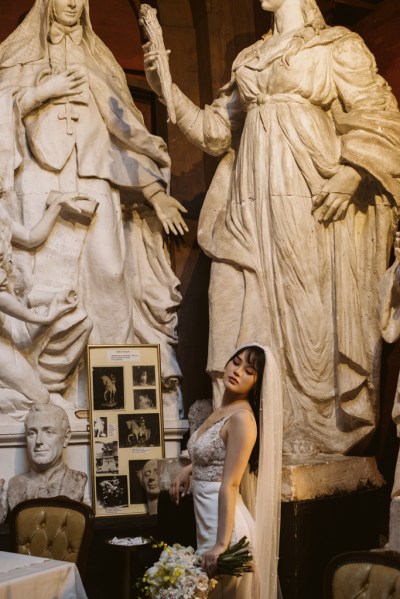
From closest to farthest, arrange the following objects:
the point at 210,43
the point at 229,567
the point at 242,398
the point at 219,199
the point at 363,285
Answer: the point at 229,567
the point at 242,398
the point at 363,285
the point at 219,199
the point at 210,43

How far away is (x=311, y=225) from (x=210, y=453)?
2.02m

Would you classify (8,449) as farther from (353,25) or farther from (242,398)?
(353,25)

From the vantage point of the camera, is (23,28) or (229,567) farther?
(23,28)

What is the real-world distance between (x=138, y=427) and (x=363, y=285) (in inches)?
61.9

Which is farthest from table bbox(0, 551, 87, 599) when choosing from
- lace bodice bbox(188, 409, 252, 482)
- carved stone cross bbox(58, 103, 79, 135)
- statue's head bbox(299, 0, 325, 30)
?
statue's head bbox(299, 0, 325, 30)

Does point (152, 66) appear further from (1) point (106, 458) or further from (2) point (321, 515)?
(2) point (321, 515)

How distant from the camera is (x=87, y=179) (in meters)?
6.37

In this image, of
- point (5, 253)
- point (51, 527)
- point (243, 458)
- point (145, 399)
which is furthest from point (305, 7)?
point (51, 527)

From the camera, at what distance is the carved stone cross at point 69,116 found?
6363 mm

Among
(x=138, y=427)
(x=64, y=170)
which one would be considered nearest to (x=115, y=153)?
(x=64, y=170)

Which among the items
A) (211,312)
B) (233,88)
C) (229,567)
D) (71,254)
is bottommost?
(229,567)

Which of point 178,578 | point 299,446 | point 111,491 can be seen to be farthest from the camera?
point 111,491

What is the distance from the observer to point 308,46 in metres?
5.79

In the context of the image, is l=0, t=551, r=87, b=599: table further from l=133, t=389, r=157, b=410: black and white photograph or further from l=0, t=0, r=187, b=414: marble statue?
l=0, t=0, r=187, b=414: marble statue
